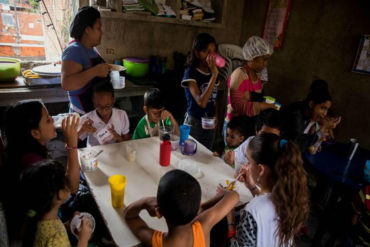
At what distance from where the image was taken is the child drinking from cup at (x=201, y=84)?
236 centimetres

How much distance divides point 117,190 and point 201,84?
1.42 m

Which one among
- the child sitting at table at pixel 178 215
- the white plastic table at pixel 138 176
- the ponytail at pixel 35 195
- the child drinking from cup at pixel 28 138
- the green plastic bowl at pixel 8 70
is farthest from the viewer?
the green plastic bowl at pixel 8 70

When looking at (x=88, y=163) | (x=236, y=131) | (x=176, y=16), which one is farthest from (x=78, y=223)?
(x=176, y=16)

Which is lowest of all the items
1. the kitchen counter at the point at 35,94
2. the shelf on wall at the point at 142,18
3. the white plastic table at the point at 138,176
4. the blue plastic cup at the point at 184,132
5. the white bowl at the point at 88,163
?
the white plastic table at the point at 138,176

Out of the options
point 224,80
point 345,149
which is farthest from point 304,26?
point 345,149

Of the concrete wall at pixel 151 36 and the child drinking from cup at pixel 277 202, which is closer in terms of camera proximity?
the child drinking from cup at pixel 277 202

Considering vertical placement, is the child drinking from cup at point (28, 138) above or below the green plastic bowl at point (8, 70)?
below

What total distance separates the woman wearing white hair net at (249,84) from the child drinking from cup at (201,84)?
0.68ft

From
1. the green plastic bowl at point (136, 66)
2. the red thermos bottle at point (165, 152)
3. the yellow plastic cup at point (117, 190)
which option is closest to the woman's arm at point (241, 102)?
the red thermos bottle at point (165, 152)

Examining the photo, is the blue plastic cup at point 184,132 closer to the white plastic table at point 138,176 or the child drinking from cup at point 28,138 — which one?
the white plastic table at point 138,176

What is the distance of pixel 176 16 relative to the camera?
11.4 ft

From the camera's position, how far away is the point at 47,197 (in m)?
1.22

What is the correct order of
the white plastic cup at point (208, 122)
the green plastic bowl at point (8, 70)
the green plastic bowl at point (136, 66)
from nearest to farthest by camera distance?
1. the white plastic cup at point (208, 122)
2. the green plastic bowl at point (8, 70)
3. the green plastic bowl at point (136, 66)

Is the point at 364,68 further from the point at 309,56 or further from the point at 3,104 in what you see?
the point at 3,104
